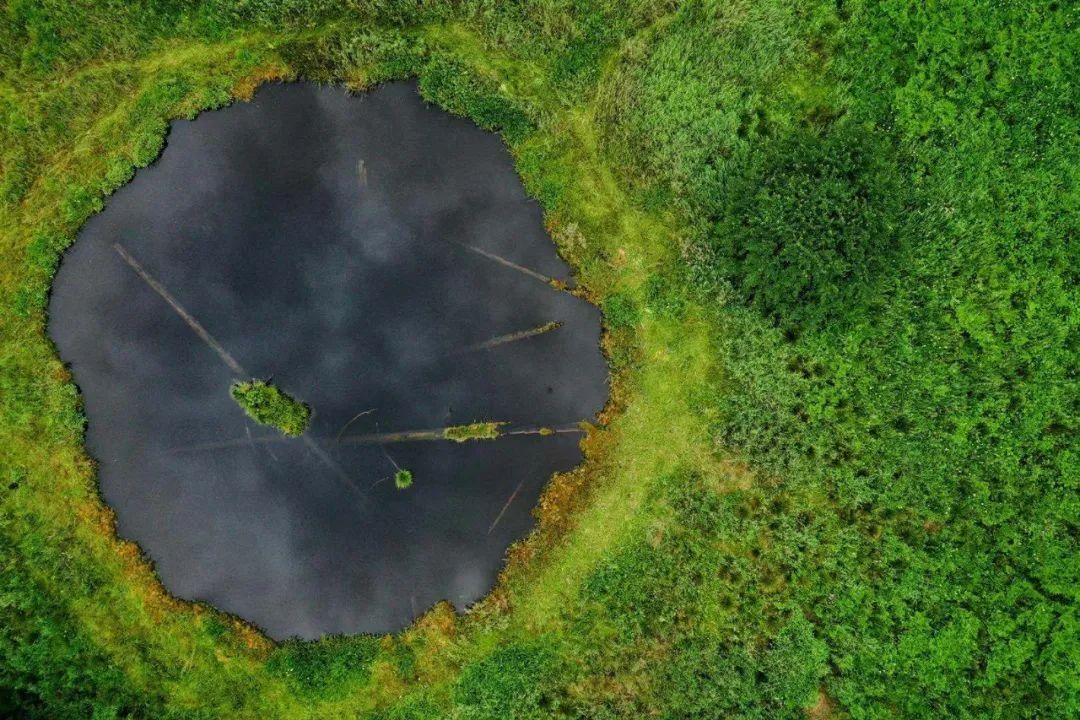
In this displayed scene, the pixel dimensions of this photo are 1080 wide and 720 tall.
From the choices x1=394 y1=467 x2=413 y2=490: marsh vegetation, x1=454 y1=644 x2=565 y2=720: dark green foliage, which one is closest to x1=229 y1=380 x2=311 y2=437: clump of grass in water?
x1=394 y1=467 x2=413 y2=490: marsh vegetation

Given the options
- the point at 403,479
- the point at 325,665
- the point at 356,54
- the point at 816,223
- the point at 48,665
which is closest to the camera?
the point at 816,223

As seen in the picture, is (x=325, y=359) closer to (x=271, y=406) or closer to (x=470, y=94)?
(x=271, y=406)

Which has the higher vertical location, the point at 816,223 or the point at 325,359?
the point at 816,223

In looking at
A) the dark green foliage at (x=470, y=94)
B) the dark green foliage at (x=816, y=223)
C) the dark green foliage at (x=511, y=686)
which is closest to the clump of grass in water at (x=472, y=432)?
the dark green foliage at (x=511, y=686)

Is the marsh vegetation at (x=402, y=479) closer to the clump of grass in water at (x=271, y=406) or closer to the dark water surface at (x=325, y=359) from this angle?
the dark water surface at (x=325, y=359)

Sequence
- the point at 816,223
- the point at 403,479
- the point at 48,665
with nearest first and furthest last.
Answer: the point at 816,223 → the point at 48,665 → the point at 403,479

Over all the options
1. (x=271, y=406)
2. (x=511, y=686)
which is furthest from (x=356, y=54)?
(x=511, y=686)

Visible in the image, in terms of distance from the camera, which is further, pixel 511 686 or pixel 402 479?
pixel 402 479
